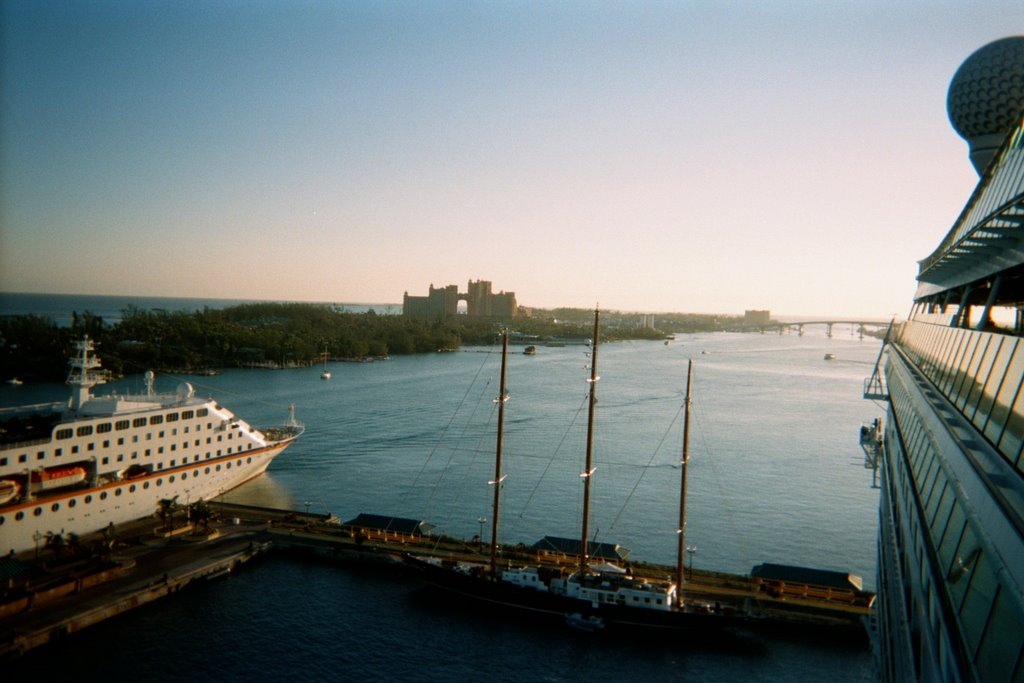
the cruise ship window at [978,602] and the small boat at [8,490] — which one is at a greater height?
the cruise ship window at [978,602]

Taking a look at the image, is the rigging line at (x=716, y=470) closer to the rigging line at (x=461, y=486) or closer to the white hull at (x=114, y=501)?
the rigging line at (x=461, y=486)

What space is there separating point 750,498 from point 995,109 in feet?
26.3

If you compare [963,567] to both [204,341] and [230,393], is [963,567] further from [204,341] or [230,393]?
[204,341]

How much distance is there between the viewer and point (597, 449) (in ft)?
61.2

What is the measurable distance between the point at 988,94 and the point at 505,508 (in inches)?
420

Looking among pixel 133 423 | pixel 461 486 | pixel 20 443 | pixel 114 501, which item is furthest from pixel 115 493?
pixel 461 486

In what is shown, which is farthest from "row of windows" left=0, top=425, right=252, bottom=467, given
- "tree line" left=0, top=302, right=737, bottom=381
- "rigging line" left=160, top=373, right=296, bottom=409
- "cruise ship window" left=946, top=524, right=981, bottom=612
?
"tree line" left=0, top=302, right=737, bottom=381

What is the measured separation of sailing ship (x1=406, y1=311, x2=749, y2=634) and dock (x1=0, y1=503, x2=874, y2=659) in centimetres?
45

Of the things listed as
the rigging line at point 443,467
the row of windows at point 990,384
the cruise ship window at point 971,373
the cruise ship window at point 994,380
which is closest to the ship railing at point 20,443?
the rigging line at point 443,467

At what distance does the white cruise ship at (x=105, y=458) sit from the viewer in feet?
31.8

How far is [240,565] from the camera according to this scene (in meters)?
10.2

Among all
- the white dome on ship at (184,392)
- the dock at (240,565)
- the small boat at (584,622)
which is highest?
the white dome on ship at (184,392)

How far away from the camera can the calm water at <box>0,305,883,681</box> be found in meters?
7.91

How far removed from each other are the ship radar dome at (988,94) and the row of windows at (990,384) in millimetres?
9937
